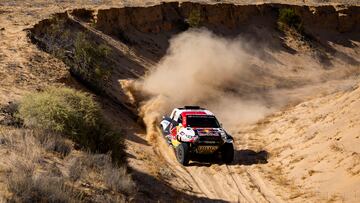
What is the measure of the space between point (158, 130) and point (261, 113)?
7.21 metres

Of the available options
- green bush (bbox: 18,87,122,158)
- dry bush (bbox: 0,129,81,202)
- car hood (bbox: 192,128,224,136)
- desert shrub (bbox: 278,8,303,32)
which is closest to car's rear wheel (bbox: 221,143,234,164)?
car hood (bbox: 192,128,224,136)

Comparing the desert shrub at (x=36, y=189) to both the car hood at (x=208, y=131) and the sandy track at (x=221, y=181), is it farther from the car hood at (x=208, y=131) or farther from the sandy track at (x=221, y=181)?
the car hood at (x=208, y=131)

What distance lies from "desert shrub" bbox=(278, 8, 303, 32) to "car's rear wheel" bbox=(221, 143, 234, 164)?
29.9 m

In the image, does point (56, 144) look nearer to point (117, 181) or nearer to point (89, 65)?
point (117, 181)

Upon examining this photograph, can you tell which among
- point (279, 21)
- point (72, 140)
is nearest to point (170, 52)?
point (279, 21)

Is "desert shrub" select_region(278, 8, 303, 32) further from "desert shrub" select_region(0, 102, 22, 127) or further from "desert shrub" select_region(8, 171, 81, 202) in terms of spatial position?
"desert shrub" select_region(8, 171, 81, 202)

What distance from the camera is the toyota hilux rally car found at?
57.0ft

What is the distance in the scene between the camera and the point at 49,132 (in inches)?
469

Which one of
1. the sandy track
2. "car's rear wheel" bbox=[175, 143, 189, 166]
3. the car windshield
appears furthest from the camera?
the car windshield

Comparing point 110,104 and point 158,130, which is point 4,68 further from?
point 158,130

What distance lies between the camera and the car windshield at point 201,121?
1852 centimetres

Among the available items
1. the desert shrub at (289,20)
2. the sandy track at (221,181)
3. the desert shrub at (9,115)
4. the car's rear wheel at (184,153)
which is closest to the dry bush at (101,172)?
the desert shrub at (9,115)

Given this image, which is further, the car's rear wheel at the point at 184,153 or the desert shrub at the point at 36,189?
the car's rear wheel at the point at 184,153

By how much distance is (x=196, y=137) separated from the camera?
17406 millimetres
